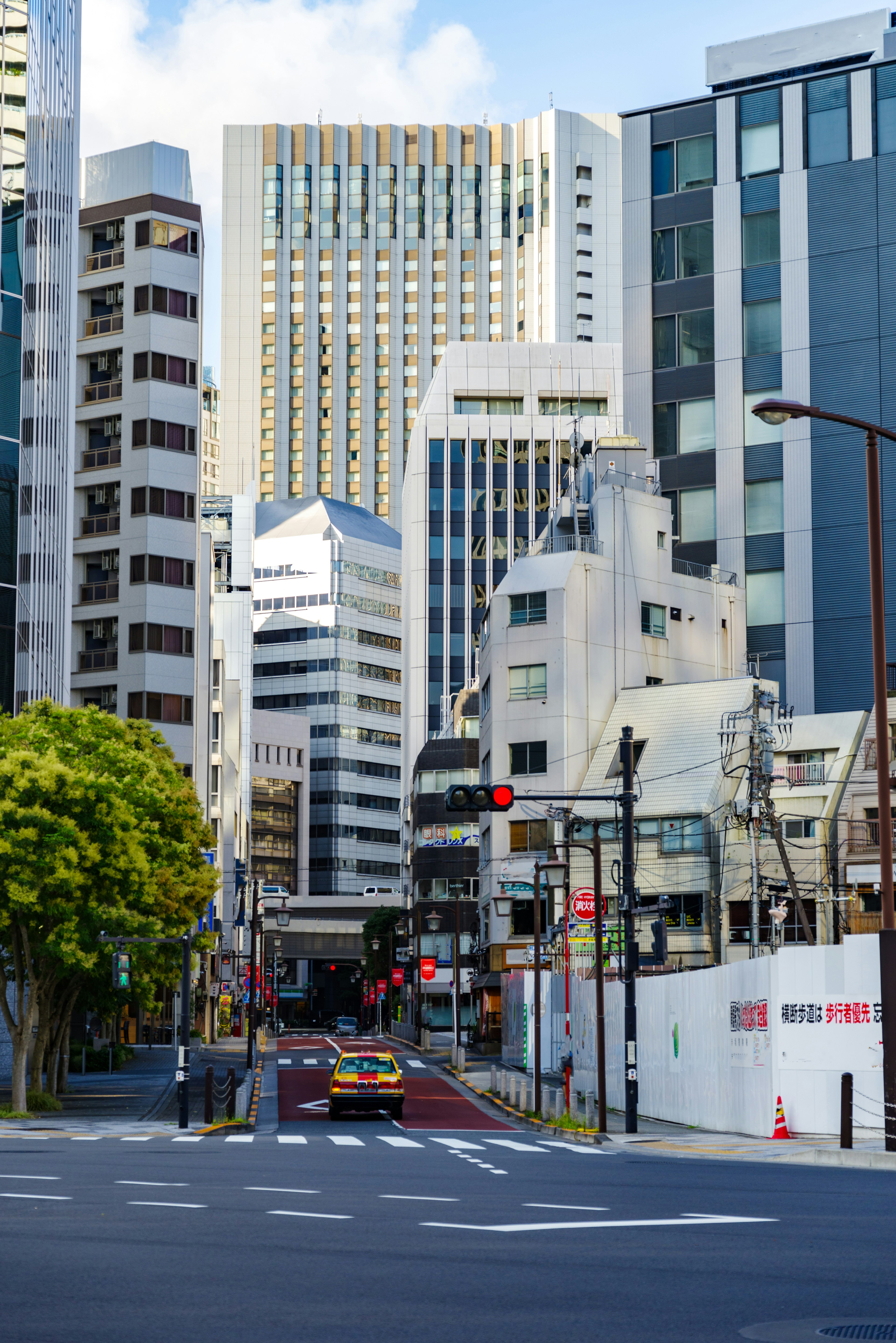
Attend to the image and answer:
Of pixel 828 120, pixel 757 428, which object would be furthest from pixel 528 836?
pixel 828 120

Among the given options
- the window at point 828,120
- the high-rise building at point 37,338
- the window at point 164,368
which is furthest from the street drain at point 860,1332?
the window at point 164,368

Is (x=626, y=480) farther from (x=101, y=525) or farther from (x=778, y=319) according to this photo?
(x=101, y=525)

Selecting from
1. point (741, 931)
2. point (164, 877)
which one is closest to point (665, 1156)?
point (164, 877)

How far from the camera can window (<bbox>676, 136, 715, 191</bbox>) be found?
251 feet

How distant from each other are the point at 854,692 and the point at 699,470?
1376cm

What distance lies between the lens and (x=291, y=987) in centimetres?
16862

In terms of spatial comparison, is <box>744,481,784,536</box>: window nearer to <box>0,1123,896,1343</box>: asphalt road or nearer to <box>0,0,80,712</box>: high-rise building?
<box>0,0,80,712</box>: high-rise building

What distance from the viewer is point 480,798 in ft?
82.0

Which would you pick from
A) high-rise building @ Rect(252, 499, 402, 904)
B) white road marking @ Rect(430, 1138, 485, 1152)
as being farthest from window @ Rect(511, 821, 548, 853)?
high-rise building @ Rect(252, 499, 402, 904)

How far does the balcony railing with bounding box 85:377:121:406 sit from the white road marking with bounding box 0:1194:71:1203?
7913 centimetres

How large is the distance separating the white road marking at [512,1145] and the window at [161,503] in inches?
2425

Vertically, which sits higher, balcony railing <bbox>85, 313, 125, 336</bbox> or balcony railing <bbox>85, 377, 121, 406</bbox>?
balcony railing <bbox>85, 313, 125, 336</bbox>

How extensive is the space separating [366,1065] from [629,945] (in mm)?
13220

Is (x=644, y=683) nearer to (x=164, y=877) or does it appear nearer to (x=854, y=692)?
(x=854, y=692)
